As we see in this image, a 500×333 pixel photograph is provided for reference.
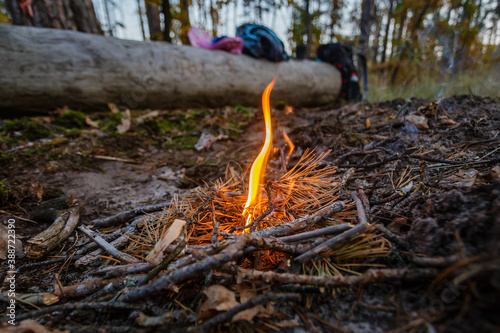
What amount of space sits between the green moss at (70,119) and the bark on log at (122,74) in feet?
0.67

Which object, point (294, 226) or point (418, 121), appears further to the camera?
point (418, 121)

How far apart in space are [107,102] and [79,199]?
251cm

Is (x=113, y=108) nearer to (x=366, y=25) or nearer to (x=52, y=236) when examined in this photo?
(x=52, y=236)

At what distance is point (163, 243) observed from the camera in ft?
4.06

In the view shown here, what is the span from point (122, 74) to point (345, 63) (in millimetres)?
5318

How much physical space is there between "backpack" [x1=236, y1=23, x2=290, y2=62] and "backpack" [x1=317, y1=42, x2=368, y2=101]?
160 cm

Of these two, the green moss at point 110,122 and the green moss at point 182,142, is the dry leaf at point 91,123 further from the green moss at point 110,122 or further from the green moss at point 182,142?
the green moss at point 182,142

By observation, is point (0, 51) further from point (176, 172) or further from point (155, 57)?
point (176, 172)

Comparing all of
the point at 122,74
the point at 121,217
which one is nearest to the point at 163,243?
the point at 121,217

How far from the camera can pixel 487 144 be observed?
198cm

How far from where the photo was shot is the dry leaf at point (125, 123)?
Result: 383 centimetres

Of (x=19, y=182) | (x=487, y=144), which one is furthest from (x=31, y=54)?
(x=487, y=144)

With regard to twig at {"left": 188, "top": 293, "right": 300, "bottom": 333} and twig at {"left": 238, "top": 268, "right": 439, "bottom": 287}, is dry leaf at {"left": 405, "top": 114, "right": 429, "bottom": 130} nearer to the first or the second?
twig at {"left": 238, "top": 268, "right": 439, "bottom": 287}

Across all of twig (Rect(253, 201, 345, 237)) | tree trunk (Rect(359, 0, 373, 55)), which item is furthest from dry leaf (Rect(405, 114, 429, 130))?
tree trunk (Rect(359, 0, 373, 55))
